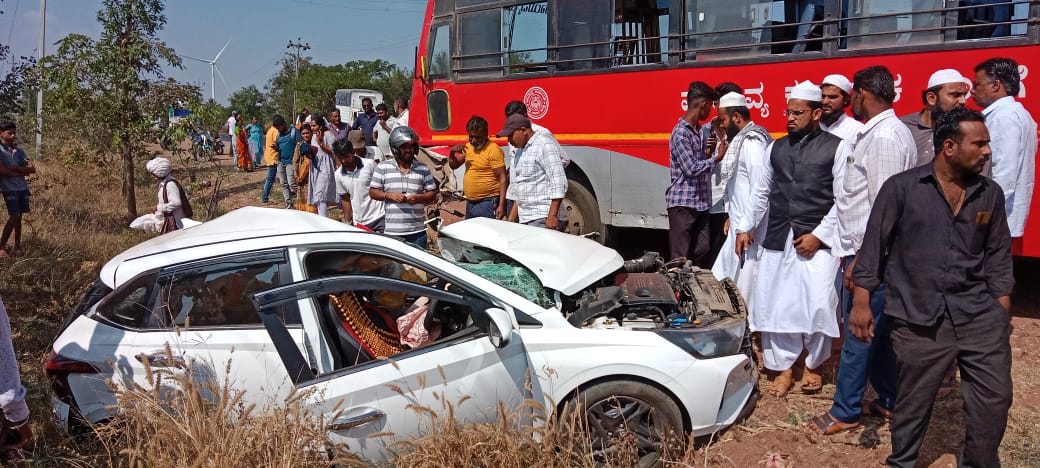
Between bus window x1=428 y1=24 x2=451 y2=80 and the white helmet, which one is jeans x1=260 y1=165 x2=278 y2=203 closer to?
bus window x1=428 y1=24 x2=451 y2=80

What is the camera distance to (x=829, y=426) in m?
3.86

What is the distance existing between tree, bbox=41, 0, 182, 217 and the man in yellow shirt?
5200 millimetres

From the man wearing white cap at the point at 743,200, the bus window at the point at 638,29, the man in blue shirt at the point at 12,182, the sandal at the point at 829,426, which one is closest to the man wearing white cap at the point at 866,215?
the sandal at the point at 829,426

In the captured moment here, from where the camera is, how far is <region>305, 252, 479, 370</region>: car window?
3.41 meters

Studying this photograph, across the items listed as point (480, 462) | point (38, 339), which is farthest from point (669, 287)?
point (38, 339)

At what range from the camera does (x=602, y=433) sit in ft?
11.3

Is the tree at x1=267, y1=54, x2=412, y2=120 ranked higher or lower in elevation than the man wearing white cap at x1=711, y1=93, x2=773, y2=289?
higher

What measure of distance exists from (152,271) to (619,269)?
249 cm

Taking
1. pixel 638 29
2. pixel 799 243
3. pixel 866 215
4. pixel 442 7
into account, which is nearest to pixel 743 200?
pixel 799 243

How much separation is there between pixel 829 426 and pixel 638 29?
472 centimetres

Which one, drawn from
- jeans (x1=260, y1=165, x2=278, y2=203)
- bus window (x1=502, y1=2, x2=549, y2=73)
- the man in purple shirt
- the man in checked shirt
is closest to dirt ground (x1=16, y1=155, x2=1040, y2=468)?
the man in purple shirt

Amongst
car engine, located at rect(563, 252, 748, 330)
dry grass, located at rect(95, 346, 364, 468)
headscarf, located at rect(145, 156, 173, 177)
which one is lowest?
dry grass, located at rect(95, 346, 364, 468)

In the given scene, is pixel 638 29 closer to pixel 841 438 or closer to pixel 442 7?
pixel 442 7

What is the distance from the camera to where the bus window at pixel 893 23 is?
5750 millimetres
